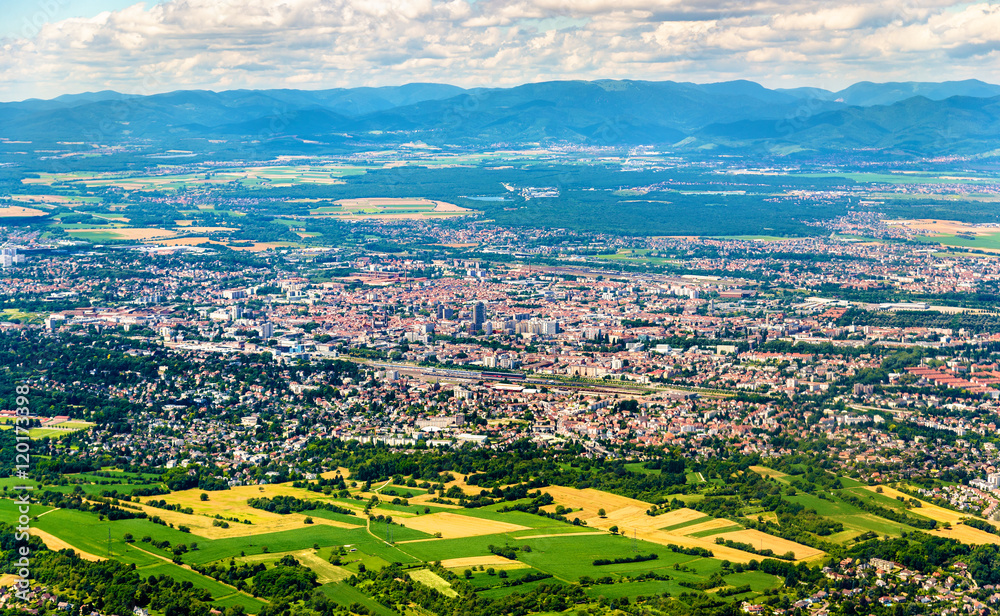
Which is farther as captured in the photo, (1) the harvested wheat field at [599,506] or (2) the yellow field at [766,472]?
(2) the yellow field at [766,472]

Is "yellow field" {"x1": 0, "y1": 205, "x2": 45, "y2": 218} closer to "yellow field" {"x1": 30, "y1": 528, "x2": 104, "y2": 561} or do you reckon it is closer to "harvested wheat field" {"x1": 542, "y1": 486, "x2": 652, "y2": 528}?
"yellow field" {"x1": 30, "y1": 528, "x2": 104, "y2": 561}

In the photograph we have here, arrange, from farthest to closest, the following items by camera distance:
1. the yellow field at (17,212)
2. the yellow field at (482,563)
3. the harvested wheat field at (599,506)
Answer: the yellow field at (17,212) < the harvested wheat field at (599,506) < the yellow field at (482,563)

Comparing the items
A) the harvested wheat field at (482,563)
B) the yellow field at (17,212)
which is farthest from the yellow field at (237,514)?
the yellow field at (17,212)

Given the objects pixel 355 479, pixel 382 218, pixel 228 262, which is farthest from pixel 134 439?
pixel 382 218

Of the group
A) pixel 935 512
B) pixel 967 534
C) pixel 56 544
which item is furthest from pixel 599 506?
pixel 56 544

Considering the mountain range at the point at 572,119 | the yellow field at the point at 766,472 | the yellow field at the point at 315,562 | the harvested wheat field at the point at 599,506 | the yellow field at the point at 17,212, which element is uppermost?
the mountain range at the point at 572,119

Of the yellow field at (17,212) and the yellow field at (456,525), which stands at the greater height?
the yellow field at (17,212)

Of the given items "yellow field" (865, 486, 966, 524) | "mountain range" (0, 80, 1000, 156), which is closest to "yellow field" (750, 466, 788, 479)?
"yellow field" (865, 486, 966, 524)

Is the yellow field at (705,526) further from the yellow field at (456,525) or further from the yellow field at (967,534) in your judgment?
the yellow field at (967,534)
